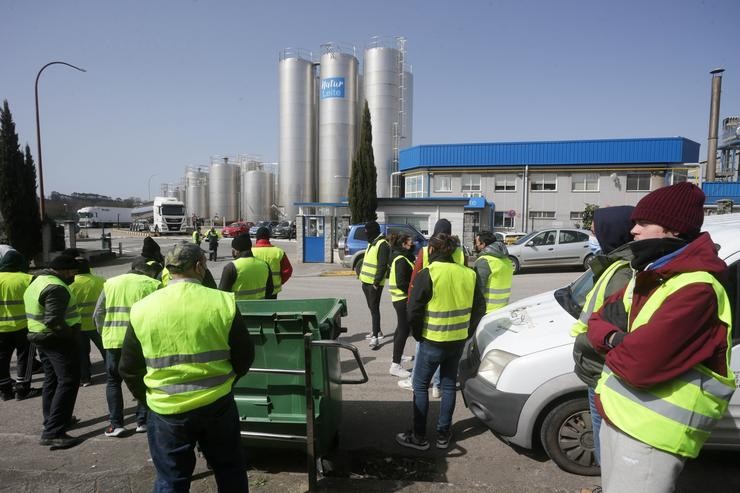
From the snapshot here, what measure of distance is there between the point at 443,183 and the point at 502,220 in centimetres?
522

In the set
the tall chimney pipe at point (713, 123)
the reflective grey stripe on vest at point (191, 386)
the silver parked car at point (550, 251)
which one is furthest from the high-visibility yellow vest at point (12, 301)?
the tall chimney pipe at point (713, 123)

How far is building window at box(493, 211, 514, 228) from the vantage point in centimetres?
3328

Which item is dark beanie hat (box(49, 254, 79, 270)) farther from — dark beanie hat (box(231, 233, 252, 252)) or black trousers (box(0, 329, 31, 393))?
dark beanie hat (box(231, 233, 252, 252))

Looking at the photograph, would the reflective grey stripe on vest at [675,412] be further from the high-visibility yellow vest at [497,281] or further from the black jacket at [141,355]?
the high-visibility yellow vest at [497,281]

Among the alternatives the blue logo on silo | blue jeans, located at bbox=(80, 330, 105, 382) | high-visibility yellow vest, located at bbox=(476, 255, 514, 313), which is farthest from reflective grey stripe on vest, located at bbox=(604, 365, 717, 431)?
the blue logo on silo

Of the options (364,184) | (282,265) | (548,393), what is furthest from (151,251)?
(364,184)

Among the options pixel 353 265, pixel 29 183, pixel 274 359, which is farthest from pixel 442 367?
pixel 29 183

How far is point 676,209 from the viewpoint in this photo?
1.97 meters

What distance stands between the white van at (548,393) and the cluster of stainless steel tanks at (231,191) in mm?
52867

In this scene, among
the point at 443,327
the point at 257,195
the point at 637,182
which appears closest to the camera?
the point at 443,327

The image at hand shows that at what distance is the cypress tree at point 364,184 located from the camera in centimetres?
2789

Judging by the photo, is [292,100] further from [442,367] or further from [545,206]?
[442,367]

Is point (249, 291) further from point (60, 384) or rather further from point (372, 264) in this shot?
point (372, 264)

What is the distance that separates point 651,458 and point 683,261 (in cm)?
81
